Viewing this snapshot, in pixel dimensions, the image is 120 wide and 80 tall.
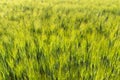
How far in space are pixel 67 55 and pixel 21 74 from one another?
0.21 meters

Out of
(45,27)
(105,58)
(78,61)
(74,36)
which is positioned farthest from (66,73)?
(45,27)

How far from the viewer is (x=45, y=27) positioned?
1.44 metres

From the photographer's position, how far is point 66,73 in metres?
0.88

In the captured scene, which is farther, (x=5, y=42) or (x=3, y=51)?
(x=5, y=42)

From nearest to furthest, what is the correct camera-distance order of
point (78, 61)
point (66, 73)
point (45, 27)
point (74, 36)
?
point (66, 73) → point (78, 61) → point (74, 36) → point (45, 27)

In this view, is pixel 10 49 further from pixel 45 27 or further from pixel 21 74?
pixel 45 27

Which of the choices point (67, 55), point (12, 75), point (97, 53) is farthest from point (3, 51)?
point (97, 53)

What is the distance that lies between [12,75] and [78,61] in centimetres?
27

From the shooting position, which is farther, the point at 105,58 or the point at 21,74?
the point at 105,58

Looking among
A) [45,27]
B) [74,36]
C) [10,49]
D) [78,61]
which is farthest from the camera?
[45,27]

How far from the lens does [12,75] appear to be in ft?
3.06

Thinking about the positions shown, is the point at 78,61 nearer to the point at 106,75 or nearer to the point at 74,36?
the point at 106,75

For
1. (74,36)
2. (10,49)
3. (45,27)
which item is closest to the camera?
(10,49)

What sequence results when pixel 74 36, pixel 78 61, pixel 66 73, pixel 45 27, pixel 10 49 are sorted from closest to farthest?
pixel 66 73 < pixel 78 61 < pixel 10 49 < pixel 74 36 < pixel 45 27
